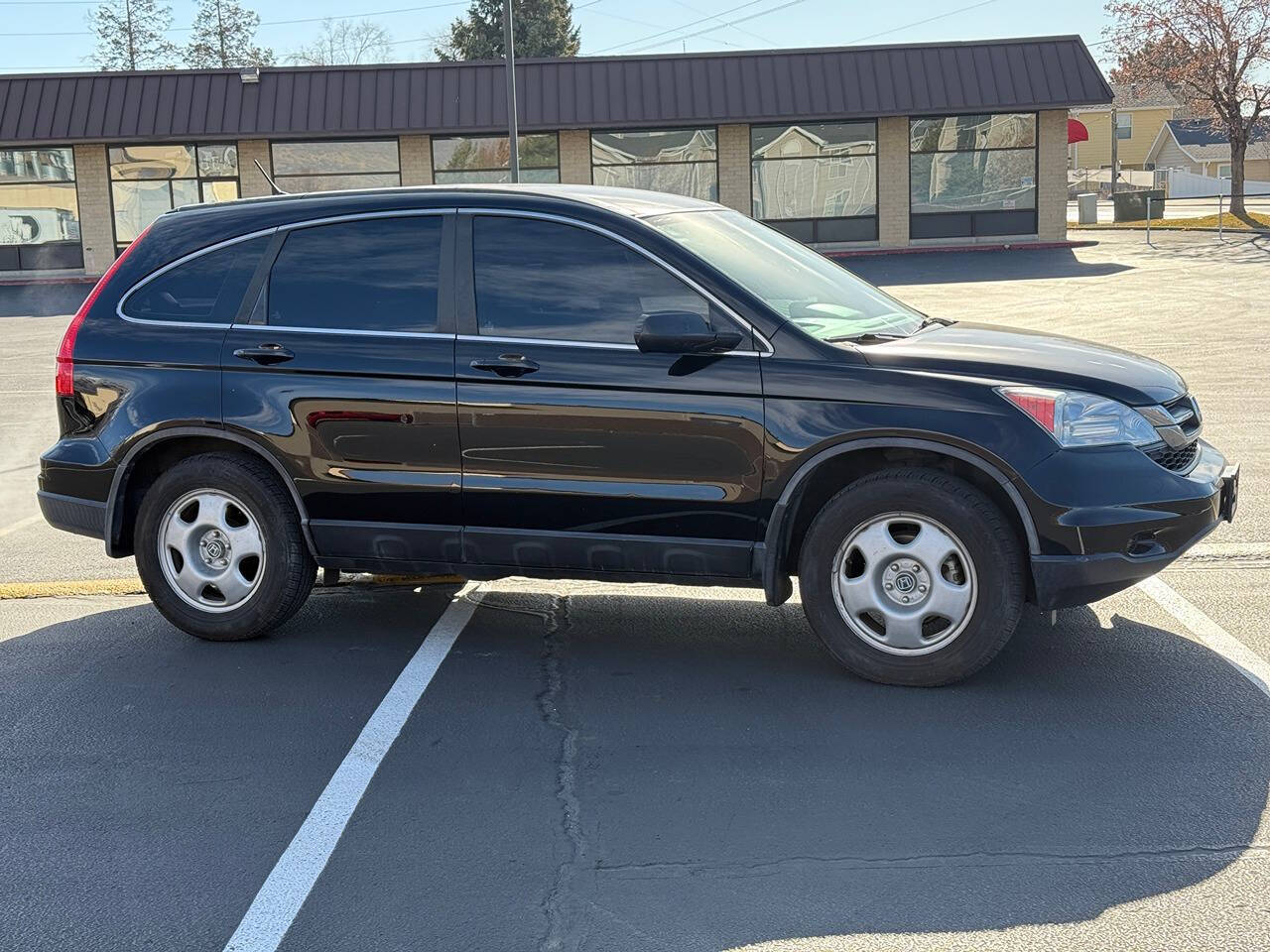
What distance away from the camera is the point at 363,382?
581cm

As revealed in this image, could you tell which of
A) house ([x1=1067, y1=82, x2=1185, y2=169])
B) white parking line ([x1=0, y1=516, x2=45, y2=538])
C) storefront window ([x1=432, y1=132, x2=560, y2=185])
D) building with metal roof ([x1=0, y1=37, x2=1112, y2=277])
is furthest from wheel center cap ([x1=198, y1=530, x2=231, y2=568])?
house ([x1=1067, y1=82, x2=1185, y2=169])

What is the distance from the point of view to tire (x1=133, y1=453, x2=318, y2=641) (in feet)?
19.8

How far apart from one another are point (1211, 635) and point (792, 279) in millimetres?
2256

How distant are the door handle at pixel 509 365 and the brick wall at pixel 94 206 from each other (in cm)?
3196

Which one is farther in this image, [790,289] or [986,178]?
[986,178]

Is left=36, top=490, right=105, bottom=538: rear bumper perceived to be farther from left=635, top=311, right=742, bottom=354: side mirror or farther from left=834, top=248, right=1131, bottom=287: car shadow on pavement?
left=834, top=248, right=1131, bottom=287: car shadow on pavement

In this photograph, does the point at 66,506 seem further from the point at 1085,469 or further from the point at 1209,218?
the point at 1209,218

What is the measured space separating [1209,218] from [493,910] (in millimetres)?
43233

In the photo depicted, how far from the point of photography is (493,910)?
12.3 feet

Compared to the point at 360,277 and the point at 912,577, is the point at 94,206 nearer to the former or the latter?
the point at 360,277

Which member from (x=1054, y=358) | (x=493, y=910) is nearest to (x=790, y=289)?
(x=1054, y=358)

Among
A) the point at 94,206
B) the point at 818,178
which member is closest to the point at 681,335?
the point at 818,178

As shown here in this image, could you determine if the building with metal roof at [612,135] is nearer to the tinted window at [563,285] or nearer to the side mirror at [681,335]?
the tinted window at [563,285]

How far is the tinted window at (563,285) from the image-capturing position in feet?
18.2
